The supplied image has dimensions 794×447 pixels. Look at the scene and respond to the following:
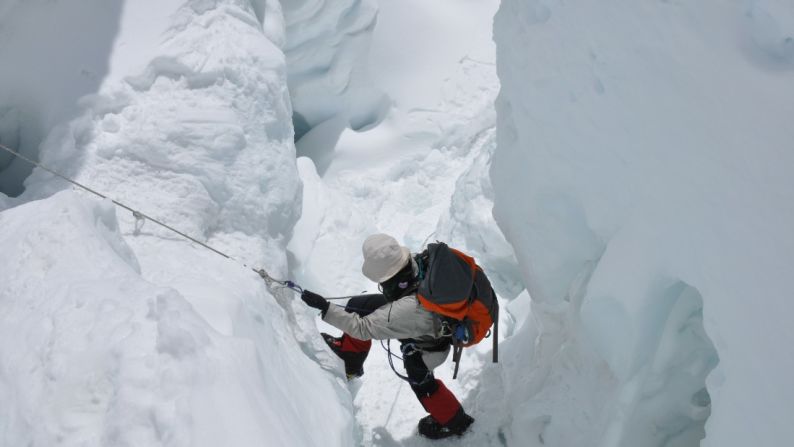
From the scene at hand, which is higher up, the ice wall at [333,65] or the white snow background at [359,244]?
the white snow background at [359,244]

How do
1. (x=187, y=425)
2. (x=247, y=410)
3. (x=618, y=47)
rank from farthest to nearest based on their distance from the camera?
(x=618, y=47), (x=247, y=410), (x=187, y=425)

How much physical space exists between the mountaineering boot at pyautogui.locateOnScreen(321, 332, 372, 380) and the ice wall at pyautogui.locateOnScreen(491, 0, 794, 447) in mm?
953

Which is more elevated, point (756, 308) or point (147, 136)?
point (756, 308)

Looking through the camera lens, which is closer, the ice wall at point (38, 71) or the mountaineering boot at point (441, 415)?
the ice wall at point (38, 71)

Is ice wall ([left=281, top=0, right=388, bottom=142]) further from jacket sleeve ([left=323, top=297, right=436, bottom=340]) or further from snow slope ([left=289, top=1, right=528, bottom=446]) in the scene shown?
jacket sleeve ([left=323, top=297, right=436, bottom=340])

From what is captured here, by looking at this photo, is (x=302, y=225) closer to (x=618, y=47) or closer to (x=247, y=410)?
(x=618, y=47)

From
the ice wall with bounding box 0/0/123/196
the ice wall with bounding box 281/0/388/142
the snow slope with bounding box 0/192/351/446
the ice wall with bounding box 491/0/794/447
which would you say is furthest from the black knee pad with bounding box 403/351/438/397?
the ice wall with bounding box 281/0/388/142

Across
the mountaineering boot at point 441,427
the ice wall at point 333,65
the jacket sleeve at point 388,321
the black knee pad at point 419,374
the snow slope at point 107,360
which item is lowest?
the ice wall at point 333,65

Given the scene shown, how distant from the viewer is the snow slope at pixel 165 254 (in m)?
1.83

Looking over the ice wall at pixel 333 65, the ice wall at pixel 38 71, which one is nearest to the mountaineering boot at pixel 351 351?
the ice wall at pixel 38 71

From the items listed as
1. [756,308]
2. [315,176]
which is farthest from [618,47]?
[315,176]

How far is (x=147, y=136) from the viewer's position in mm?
3391

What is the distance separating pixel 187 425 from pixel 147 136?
80.5 inches

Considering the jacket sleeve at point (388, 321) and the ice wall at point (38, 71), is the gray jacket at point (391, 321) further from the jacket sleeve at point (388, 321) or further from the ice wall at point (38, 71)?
the ice wall at point (38, 71)
